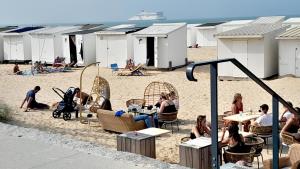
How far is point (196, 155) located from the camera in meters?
6.82

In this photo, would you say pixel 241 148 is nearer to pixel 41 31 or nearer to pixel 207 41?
pixel 41 31

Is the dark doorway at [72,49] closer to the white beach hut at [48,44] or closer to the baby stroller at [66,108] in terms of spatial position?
the white beach hut at [48,44]

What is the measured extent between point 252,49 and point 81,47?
462 inches

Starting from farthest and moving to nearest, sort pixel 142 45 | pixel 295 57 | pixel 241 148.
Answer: pixel 142 45
pixel 295 57
pixel 241 148

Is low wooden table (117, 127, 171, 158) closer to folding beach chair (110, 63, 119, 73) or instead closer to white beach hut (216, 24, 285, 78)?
white beach hut (216, 24, 285, 78)

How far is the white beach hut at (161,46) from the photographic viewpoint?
2384 centimetres

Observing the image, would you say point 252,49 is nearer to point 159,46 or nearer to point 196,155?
point 159,46

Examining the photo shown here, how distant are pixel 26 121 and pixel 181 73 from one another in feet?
38.1

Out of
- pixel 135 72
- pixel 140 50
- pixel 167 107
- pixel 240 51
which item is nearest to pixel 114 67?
pixel 140 50

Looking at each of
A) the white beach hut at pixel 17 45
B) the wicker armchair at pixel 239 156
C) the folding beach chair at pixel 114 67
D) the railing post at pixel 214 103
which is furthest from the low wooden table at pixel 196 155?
the white beach hut at pixel 17 45

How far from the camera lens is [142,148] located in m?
7.46

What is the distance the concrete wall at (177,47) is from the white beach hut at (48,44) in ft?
23.6

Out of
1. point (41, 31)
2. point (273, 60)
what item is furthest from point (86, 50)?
point (273, 60)

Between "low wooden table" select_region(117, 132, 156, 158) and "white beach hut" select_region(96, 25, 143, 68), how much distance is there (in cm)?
1784
